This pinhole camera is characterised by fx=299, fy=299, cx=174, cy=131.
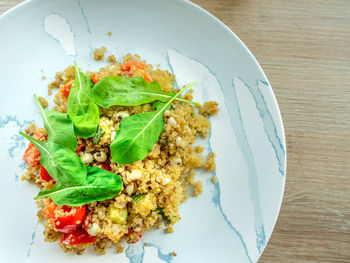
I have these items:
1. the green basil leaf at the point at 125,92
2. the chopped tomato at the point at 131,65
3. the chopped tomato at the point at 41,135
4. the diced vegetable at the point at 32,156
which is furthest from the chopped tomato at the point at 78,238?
the chopped tomato at the point at 131,65

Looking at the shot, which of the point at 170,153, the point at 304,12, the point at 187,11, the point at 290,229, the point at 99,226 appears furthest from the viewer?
the point at 304,12

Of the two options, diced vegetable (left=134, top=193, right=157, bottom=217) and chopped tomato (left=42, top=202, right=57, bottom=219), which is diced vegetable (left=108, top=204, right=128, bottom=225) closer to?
diced vegetable (left=134, top=193, right=157, bottom=217)

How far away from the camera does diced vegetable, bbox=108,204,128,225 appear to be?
65.9 inches

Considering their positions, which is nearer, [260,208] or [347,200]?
[260,208]

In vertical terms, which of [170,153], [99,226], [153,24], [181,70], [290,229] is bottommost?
[290,229]

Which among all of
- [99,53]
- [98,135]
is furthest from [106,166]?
[99,53]

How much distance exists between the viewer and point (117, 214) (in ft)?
5.50

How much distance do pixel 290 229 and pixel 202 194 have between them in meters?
0.73

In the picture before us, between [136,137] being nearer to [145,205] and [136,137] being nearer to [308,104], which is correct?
[145,205]

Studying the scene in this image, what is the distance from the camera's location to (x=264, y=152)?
192 cm

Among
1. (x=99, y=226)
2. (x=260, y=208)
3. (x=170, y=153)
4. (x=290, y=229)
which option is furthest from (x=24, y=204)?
(x=290, y=229)

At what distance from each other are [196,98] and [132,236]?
38.5 inches

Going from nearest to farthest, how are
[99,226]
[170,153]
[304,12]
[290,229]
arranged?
[99,226] → [170,153] → [290,229] → [304,12]

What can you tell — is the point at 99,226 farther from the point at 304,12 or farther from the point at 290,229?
the point at 304,12
